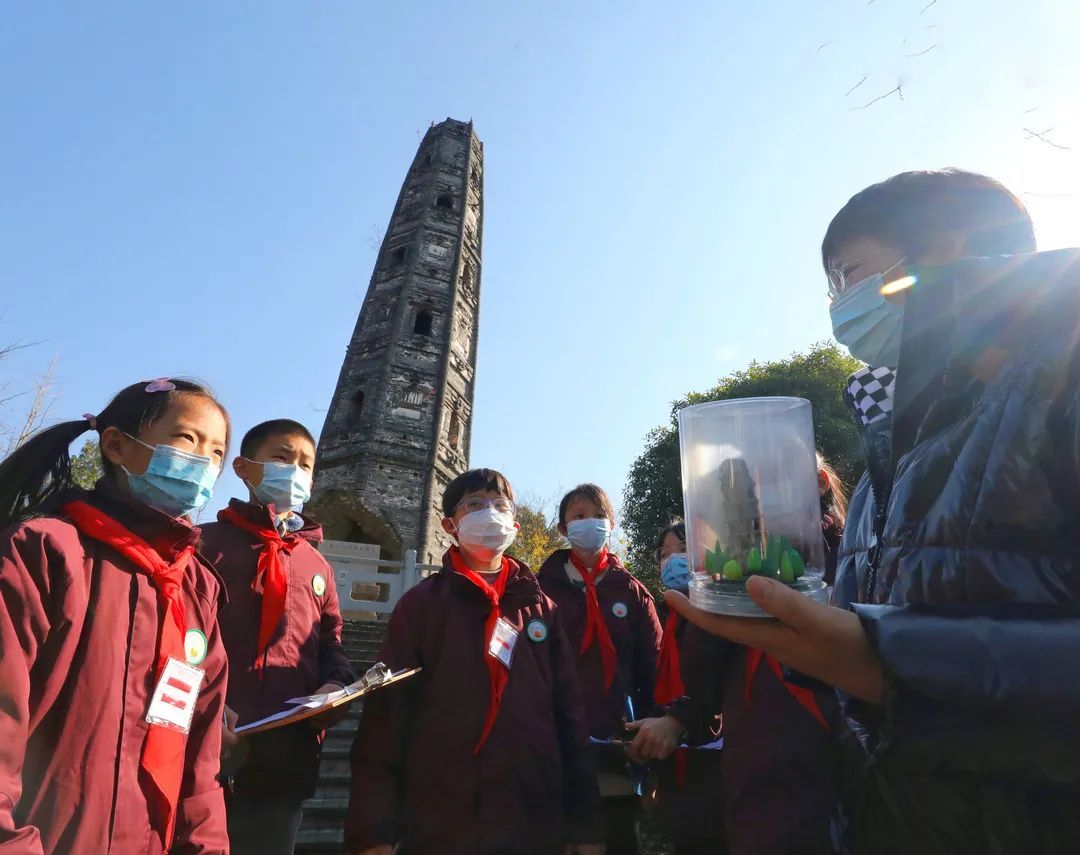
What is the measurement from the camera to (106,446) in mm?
2078

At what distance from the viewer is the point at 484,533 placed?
9.71 ft

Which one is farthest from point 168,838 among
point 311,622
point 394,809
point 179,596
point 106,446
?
point 311,622

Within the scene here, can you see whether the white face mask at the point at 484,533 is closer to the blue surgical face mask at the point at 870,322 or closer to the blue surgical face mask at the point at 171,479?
the blue surgical face mask at the point at 171,479

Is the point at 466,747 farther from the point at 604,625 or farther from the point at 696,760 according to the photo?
the point at 604,625

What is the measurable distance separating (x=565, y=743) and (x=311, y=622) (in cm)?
122

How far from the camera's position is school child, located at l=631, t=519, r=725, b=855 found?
94.6 inches

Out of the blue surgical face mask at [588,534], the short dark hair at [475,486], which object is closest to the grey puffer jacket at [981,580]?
the short dark hair at [475,486]

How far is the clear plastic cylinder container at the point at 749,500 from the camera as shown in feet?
3.14

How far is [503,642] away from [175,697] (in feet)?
3.92

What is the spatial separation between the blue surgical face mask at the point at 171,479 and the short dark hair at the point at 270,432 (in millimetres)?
1274

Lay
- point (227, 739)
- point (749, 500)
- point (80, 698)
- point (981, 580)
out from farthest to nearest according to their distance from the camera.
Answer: point (227, 739), point (80, 698), point (749, 500), point (981, 580)

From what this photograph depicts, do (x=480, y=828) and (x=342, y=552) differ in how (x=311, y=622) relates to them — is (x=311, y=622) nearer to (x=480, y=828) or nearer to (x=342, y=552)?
(x=480, y=828)

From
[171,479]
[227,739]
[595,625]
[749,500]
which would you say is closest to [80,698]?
[227,739]

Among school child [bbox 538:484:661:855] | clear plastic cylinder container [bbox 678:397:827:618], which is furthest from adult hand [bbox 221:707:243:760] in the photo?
school child [bbox 538:484:661:855]
